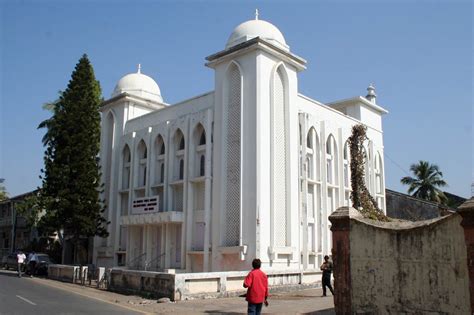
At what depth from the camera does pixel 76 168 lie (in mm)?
27703

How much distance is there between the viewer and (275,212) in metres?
21.4

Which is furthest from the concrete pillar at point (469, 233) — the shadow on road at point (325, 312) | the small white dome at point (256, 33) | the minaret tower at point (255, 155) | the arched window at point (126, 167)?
the arched window at point (126, 167)

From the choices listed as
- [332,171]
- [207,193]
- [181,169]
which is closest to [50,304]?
[207,193]

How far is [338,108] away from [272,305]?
2055 cm

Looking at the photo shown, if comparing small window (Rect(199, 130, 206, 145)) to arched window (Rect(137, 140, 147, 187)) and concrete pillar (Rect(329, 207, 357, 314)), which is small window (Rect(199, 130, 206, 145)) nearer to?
arched window (Rect(137, 140, 147, 187))

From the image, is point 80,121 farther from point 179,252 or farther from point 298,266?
point 298,266

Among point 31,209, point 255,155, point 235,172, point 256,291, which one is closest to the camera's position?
point 256,291

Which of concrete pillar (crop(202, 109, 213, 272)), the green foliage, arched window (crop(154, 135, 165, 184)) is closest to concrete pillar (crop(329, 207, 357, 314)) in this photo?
concrete pillar (crop(202, 109, 213, 272))

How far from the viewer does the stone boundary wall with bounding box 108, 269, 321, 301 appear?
15688mm

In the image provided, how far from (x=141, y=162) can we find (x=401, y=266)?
2131cm

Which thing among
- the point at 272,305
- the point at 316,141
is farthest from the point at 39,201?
the point at 272,305

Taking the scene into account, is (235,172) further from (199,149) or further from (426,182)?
(426,182)

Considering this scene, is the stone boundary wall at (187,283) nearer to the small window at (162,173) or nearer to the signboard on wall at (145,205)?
the signboard on wall at (145,205)

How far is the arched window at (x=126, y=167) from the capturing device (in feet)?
98.2
